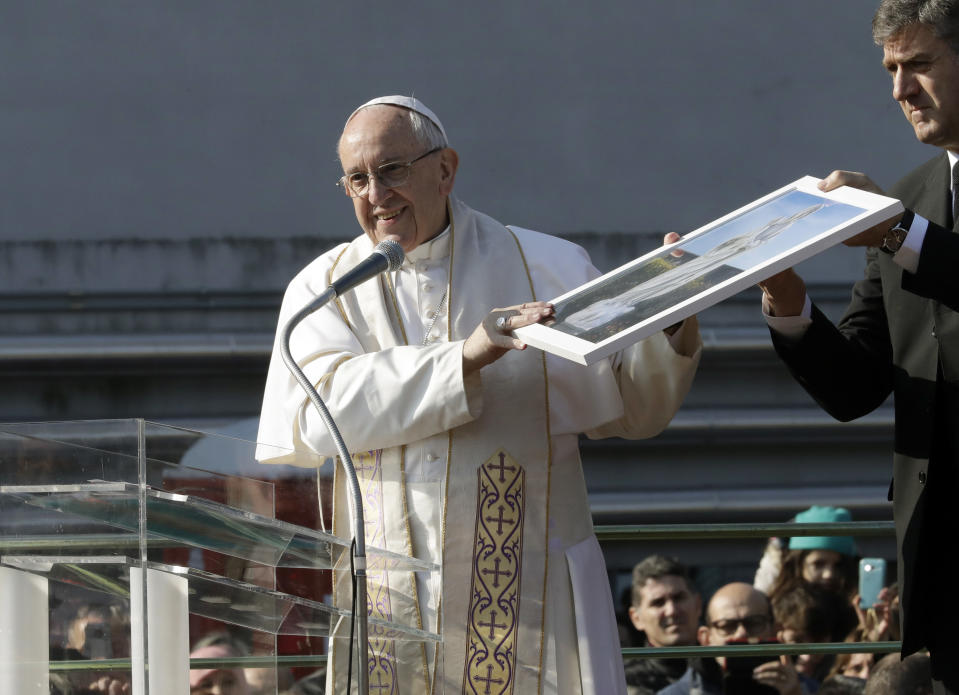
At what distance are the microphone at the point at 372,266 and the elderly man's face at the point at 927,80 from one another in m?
0.83

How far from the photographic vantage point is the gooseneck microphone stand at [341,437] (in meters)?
2.21

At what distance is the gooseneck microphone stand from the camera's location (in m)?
2.21

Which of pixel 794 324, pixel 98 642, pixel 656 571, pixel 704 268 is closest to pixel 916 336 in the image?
pixel 794 324

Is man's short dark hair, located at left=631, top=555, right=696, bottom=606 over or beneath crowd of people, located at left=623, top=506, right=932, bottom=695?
over

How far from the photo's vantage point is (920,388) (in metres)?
A: 2.54

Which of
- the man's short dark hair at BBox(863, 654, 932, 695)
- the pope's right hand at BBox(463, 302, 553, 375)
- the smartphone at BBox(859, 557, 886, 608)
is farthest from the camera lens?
the smartphone at BBox(859, 557, 886, 608)

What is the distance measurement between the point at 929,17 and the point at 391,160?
992mm

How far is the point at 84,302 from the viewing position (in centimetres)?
756

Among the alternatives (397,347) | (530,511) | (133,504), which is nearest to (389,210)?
(397,347)

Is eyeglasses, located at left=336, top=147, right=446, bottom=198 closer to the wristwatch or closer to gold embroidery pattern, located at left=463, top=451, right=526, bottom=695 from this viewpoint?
gold embroidery pattern, located at left=463, top=451, right=526, bottom=695

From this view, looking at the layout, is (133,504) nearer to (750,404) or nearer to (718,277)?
(718,277)

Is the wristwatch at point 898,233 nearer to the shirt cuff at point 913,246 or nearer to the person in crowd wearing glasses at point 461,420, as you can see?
the shirt cuff at point 913,246

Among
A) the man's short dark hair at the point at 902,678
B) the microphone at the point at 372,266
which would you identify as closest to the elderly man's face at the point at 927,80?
the microphone at the point at 372,266

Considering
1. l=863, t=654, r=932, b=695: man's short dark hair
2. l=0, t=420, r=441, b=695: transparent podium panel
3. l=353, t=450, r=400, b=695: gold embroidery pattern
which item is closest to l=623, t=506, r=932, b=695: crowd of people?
l=863, t=654, r=932, b=695: man's short dark hair
